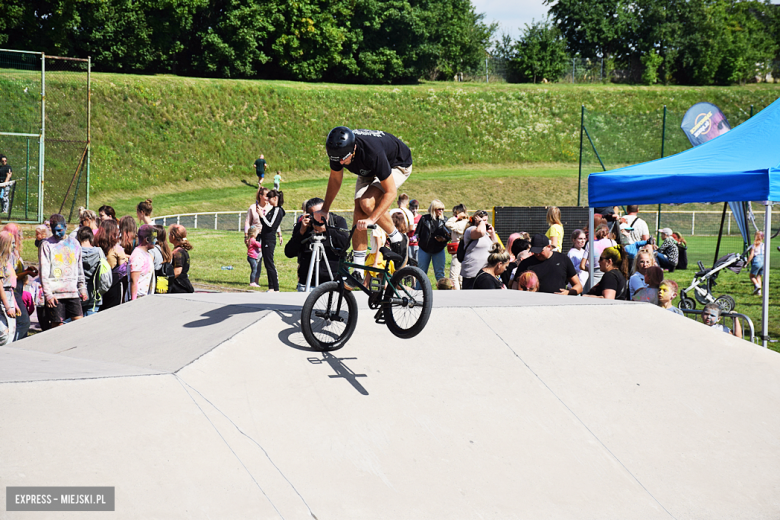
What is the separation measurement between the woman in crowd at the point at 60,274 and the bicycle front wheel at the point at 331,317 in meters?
3.64

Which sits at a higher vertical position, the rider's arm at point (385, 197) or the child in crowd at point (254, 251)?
the rider's arm at point (385, 197)

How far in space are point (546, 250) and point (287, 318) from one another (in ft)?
14.2

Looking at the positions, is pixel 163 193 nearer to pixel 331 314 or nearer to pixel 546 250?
pixel 546 250

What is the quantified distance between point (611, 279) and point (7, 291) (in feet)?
23.3

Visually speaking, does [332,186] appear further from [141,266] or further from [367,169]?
[141,266]

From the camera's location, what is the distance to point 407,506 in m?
4.60

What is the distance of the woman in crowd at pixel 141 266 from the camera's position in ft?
28.4

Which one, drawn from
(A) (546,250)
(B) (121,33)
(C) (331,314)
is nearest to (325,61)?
A: (B) (121,33)

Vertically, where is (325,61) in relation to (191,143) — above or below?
above

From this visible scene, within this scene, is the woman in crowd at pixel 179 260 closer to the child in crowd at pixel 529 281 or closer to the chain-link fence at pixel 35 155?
the child in crowd at pixel 529 281

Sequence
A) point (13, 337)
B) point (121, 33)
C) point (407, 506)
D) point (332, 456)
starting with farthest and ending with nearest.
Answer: point (121, 33)
point (13, 337)
point (332, 456)
point (407, 506)

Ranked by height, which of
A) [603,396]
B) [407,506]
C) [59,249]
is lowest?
[407,506]

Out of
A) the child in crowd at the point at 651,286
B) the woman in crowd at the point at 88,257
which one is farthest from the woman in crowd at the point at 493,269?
the woman in crowd at the point at 88,257

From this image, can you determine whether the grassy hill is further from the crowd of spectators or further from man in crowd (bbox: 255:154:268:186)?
the crowd of spectators
